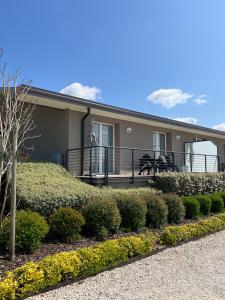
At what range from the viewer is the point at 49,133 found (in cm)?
1220

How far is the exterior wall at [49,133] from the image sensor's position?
1184cm

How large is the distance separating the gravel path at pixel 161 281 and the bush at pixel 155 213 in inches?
55.5

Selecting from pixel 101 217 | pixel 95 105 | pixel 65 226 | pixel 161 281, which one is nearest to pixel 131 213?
pixel 101 217

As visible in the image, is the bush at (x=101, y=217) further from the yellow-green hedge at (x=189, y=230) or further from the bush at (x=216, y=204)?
the bush at (x=216, y=204)

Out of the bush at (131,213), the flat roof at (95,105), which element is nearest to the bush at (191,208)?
the bush at (131,213)

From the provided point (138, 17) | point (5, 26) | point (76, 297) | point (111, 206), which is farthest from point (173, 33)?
point (76, 297)

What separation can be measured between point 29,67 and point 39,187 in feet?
10.3

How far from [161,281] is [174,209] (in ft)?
12.9

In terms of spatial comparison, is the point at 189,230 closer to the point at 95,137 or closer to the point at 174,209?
the point at 174,209

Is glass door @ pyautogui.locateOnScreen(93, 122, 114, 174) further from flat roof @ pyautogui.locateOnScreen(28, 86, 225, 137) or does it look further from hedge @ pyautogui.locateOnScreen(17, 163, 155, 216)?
hedge @ pyautogui.locateOnScreen(17, 163, 155, 216)

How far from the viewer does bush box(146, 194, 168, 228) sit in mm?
8516

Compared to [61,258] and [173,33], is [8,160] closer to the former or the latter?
[61,258]

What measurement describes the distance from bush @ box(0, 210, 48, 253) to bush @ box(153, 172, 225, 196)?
22.5 feet

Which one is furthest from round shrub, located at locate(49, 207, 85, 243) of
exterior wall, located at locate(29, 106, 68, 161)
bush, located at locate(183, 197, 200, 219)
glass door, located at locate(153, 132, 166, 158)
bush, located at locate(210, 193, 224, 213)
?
glass door, located at locate(153, 132, 166, 158)
